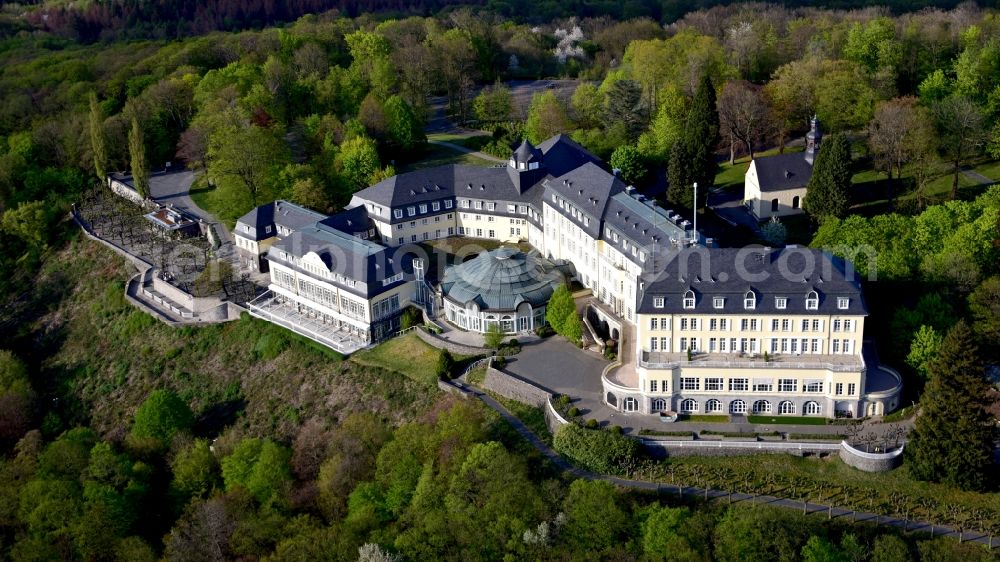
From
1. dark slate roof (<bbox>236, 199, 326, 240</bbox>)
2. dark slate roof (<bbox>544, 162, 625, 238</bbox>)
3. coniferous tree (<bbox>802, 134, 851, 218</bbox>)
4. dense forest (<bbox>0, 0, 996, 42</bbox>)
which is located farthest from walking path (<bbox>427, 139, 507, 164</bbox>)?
dense forest (<bbox>0, 0, 996, 42</bbox>)

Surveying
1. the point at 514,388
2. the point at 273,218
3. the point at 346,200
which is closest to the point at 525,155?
the point at 346,200

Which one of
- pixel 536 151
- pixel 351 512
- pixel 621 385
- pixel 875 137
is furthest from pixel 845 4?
pixel 351 512

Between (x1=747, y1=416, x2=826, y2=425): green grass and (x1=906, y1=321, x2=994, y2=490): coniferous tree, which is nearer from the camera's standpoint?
(x1=906, y1=321, x2=994, y2=490): coniferous tree

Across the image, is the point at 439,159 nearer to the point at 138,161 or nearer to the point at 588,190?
the point at 138,161

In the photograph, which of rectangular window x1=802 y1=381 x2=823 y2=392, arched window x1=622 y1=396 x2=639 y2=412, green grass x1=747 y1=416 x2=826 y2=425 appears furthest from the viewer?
arched window x1=622 y1=396 x2=639 y2=412

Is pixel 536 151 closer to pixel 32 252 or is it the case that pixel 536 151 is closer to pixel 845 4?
pixel 32 252

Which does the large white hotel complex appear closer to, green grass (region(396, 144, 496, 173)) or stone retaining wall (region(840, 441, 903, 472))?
stone retaining wall (region(840, 441, 903, 472))
